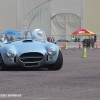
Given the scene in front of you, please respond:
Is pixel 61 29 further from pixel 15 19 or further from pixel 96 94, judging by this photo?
pixel 96 94

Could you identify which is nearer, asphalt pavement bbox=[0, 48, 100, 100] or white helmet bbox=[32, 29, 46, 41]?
asphalt pavement bbox=[0, 48, 100, 100]

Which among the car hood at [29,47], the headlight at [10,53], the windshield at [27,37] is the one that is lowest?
the headlight at [10,53]

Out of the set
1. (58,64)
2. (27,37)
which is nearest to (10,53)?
(58,64)

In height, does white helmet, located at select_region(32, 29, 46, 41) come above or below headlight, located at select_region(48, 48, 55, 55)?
above

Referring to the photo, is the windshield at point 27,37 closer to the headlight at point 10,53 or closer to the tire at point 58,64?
the tire at point 58,64

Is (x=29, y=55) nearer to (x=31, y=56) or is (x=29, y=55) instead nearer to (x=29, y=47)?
(x=31, y=56)

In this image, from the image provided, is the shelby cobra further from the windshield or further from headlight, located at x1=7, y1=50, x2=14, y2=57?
the windshield

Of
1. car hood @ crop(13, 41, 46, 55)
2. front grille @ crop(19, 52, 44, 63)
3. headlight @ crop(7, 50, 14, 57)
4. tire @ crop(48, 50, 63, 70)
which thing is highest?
car hood @ crop(13, 41, 46, 55)

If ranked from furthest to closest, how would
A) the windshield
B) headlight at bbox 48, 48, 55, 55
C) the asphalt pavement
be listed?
the windshield < headlight at bbox 48, 48, 55, 55 < the asphalt pavement

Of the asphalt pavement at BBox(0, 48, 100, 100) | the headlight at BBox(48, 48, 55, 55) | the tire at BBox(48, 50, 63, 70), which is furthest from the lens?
the tire at BBox(48, 50, 63, 70)

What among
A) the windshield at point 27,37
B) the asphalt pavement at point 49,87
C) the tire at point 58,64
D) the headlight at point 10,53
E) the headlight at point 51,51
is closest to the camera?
the asphalt pavement at point 49,87

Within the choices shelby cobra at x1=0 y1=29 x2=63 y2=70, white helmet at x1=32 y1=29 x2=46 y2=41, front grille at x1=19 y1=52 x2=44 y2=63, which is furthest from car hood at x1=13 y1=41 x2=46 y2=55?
white helmet at x1=32 y1=29 x2=46 y2=41

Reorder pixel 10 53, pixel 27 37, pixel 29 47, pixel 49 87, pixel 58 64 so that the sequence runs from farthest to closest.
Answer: pixel 27 37, pixel 58 64, pixel 29 47, pixel 10 53, pixel 49 87

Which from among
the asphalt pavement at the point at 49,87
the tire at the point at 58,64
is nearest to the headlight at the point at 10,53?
the asphalt pavement at the point at 49,87
